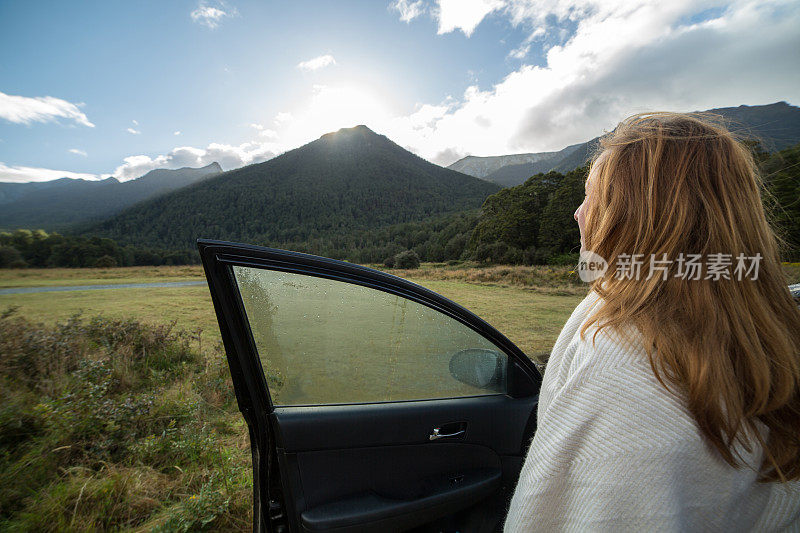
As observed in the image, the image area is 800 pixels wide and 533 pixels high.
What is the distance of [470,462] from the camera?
1542mm

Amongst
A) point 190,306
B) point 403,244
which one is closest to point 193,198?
point 403,244

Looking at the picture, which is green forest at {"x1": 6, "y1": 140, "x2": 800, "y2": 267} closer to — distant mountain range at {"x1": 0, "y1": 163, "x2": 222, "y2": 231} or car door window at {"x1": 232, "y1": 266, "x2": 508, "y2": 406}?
car door window at {"x1": 232, "y1": 266, "x2": 508, "y2": 406}

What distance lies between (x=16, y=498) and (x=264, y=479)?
6.43 feet

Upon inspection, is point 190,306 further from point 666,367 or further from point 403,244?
point 403,244

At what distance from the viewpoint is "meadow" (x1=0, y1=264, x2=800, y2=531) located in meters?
1.93

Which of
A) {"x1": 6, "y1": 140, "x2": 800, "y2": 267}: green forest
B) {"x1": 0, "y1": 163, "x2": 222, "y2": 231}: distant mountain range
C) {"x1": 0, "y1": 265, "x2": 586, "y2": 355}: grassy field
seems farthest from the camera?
{"x1": 0, "y1": 163, "x2": 222, "y2": 231}: distant mountain range

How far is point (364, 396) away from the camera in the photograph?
4.79 feet

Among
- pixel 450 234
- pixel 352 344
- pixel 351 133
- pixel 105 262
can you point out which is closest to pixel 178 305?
pixel 352 344

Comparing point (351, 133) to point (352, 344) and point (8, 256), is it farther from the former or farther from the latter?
point (352, 344)

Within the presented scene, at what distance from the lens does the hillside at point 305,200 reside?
196ft

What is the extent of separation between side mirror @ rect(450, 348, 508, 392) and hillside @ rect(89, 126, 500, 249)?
5783 centimetres

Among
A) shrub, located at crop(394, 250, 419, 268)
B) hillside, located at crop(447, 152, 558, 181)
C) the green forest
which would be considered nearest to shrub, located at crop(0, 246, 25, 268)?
the green forest

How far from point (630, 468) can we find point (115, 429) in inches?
133

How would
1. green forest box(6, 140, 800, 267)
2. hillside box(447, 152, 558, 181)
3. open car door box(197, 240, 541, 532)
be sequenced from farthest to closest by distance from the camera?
1. hillside box(447, 152, 558, 181)
2. green forest box(6, 140, 800, 267)
3. open car door box(197, 240, 541, 532)
